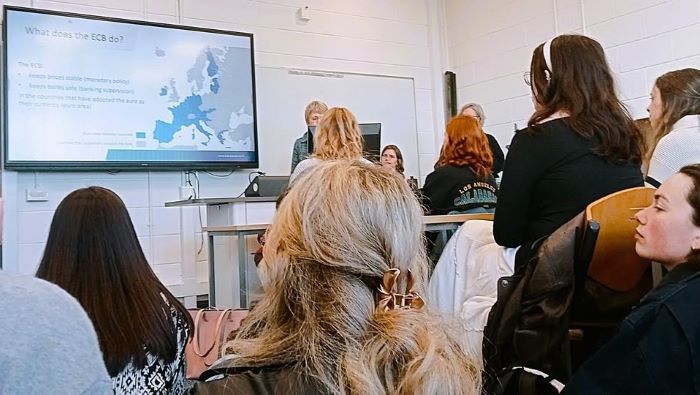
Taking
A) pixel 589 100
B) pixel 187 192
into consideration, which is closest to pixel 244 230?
pixel 589 100

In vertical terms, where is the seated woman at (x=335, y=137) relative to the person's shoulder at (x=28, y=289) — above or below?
above

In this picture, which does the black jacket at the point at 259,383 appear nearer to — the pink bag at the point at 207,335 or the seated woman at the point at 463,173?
the pink bag at the point at 207,335

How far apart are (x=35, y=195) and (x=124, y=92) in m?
0.90

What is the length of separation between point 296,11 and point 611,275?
14.4 ft

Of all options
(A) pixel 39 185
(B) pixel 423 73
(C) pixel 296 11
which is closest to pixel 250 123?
(C) pixel 296 11

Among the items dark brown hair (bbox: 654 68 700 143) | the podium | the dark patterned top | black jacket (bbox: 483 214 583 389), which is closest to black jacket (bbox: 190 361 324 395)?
the dark patterned top

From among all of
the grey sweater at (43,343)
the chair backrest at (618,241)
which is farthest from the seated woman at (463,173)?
the grey sweater at (43,343)

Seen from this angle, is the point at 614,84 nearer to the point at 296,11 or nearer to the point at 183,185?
the point at 183,185

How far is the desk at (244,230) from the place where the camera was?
2.65 m

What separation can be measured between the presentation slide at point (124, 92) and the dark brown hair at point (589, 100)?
132 inches

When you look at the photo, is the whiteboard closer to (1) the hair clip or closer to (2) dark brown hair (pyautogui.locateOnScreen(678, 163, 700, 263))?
(2) dark brown hair (pyautogui.locateOnScreen(678, 163, 700, 263))

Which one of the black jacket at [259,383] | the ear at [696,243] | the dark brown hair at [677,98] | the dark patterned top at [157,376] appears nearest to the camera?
the black jacket at [259,383]

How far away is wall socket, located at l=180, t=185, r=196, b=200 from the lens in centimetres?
489

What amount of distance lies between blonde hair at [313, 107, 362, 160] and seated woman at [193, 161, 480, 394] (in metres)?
2.25
